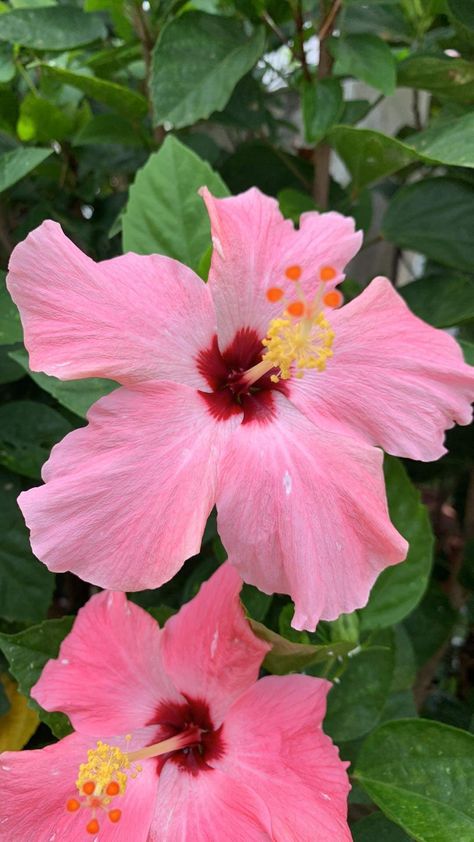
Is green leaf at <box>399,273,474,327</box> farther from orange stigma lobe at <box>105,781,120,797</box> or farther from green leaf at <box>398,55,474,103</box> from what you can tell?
orange stigma lobe at <box>105,781,120,797</box>

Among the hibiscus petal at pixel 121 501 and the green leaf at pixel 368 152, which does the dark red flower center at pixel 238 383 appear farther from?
the green leaf at pixel 368 152

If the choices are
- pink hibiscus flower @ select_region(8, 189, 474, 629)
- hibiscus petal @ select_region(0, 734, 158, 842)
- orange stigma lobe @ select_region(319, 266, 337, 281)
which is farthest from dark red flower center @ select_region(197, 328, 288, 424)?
hibiscus petal @ select_region(0, 734, 158, 842)

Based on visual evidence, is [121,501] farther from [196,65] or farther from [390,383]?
[196,65]

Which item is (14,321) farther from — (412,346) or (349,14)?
(349,14)

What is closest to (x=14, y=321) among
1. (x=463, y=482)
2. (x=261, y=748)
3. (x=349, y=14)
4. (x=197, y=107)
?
(x=197, y=107)

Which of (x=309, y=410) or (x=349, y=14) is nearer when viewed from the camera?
(x=309, y=410)

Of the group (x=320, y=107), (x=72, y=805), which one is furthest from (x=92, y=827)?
(x=320, y=107)
